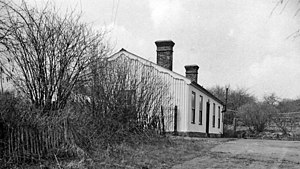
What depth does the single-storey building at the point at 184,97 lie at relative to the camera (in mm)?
20172

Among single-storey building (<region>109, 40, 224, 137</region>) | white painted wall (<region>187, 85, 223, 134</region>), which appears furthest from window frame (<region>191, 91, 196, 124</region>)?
white painted wall (<region>187, 85, 223, 134</region>)

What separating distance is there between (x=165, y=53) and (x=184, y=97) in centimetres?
378

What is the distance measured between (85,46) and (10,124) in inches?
163

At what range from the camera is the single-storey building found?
66.2 feet

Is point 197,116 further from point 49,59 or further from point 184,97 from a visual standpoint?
point 49,59

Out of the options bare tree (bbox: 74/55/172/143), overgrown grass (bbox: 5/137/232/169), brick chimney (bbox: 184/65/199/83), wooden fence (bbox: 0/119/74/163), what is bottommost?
overgrown grass (bbox: 5/137/232/169)

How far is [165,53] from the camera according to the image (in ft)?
73.8

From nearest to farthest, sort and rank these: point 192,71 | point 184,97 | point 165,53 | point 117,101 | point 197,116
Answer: point 117,101 < point 184,97 < point 165,53 < point 197,116 < point 192,71

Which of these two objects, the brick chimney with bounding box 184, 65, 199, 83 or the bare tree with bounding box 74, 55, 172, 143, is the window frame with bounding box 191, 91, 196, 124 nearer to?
the brick chimney with bounding box 184, 65, 199, 83

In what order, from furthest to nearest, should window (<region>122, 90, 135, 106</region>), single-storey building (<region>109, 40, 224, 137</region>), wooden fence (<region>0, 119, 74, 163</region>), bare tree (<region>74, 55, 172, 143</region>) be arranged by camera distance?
single-storey building (<region>109, 40, 224, 137</region>) → window (<region>122, 90, 135, 106</region>) → bare tree (<region>74, 55, 172, 143</region>) → wooden fence (<region>0, 119, 74, 163</region>)

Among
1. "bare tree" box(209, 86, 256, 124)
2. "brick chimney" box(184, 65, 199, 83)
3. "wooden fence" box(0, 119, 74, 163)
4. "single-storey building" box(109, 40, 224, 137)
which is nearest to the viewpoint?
"wooden fence" box(0, 119, 74, 163)

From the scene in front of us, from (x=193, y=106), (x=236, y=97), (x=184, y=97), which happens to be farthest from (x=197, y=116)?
(x=236, y=97)

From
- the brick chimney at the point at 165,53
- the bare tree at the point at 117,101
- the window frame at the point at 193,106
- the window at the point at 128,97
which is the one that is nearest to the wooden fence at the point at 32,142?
the bare tree at the point at 117,101

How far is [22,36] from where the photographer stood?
324 inches
